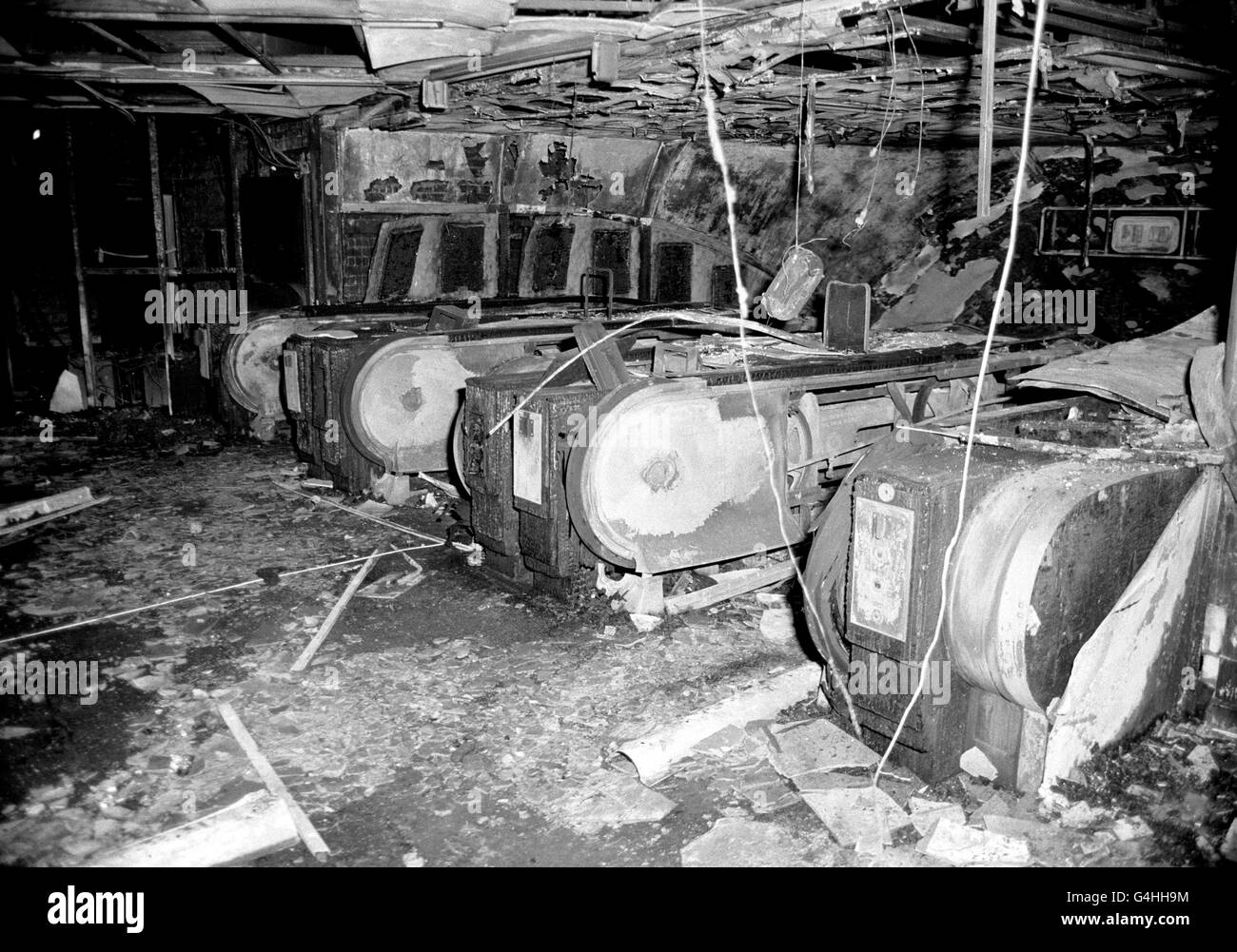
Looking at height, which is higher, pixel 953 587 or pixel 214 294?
pixel 214 294

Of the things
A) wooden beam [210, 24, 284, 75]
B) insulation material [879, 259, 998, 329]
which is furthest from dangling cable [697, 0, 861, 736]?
insulation material [879, 259, 998, 329]

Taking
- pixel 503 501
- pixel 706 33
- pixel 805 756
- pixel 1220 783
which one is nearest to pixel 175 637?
pixel 503 501

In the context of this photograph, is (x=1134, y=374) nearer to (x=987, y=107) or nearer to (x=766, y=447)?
(x=987, y=107)

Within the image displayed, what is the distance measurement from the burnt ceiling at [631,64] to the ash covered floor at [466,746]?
276cm

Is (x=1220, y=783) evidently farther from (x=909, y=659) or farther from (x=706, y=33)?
(x=706, y=33)

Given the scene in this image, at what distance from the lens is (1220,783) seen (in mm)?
3062

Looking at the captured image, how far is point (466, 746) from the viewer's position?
130 inches

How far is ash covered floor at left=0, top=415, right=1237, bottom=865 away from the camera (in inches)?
109

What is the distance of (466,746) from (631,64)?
3.78 metres

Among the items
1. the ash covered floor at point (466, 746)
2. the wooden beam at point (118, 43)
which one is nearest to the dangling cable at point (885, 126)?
the ash covered floor at point (466, 746)

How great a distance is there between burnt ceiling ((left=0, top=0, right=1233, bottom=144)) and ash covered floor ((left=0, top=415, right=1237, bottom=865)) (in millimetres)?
2760

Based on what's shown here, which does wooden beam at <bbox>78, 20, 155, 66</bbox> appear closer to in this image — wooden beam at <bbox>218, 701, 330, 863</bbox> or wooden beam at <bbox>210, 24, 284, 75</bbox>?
wooden beam at <bbox>210, 24, 284, 75</bbox>

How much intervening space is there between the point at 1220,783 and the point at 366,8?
4959mm

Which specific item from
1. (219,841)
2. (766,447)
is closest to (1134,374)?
(766,447)
